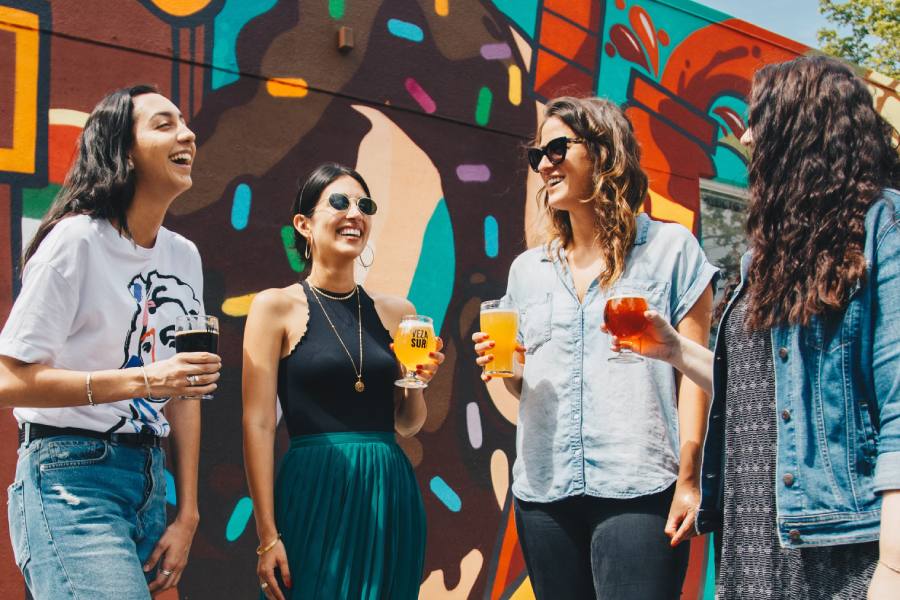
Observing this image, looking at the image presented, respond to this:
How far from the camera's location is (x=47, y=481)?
2.21 m

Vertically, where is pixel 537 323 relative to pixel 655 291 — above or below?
below

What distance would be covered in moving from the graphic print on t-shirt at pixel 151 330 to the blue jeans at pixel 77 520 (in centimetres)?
11

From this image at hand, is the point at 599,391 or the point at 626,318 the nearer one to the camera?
the point at 626,318

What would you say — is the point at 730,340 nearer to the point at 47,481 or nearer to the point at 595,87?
the point at 47,481

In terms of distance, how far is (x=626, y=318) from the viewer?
2.29 m

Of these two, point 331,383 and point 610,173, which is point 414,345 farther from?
point 610,173

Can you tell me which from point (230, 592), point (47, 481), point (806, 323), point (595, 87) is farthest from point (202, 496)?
point (595, 87)

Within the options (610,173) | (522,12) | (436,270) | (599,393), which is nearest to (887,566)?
(599,393)

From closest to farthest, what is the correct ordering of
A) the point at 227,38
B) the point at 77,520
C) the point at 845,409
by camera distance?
the point at 845,409, the point at 77,520, the point at 227,38

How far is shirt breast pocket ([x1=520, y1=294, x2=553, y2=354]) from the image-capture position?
276cm

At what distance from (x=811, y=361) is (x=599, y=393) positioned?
2.64ft

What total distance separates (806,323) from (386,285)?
3.05 metres

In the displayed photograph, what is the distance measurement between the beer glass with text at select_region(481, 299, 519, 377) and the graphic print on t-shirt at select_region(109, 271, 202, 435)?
0.95 m

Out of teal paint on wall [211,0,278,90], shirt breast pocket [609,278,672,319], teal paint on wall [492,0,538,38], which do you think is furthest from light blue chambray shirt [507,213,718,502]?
teal paint on wall [492,0,538,38]
